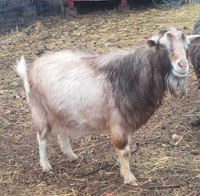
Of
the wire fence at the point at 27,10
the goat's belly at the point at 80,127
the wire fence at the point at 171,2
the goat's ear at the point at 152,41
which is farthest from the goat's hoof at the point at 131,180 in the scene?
the wire fence at the point at 171,2

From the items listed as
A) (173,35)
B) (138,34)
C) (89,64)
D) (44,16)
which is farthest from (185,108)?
(44,16)

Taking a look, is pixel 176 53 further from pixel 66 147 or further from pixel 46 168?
pixel 46 168

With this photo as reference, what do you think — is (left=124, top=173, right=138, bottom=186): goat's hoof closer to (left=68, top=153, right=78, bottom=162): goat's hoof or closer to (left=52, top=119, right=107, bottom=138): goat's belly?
(left=52, top=119, right=107, bottom=138): goat's belly

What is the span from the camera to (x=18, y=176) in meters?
4.21

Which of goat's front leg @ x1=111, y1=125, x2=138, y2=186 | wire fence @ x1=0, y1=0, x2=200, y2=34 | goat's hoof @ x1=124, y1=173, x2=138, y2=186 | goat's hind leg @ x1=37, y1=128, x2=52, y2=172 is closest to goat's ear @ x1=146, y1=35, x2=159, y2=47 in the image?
goat's front leg @ x1=111, y1=125, x2=138, y2=186

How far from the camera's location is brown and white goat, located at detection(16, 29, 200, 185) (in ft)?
11.1

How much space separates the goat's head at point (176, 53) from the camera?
3.17 m

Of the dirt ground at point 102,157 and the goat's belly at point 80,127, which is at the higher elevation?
the goat's belly at point 80,127

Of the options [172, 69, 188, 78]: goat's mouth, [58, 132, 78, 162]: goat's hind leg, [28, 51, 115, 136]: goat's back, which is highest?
[172, 69, 188, 78]: goat's mouth

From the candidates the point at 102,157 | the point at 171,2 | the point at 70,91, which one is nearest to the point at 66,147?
the point at 102,157

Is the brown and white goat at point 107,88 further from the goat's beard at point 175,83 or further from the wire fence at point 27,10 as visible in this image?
the wire fence at point 27,10

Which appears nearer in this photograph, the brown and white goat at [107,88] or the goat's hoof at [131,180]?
the brown and white goat at [107,88]

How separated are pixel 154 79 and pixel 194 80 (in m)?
2.69

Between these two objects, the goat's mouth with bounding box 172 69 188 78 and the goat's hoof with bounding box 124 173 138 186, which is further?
the goat's hoof with bounding box 124 173 138 186
